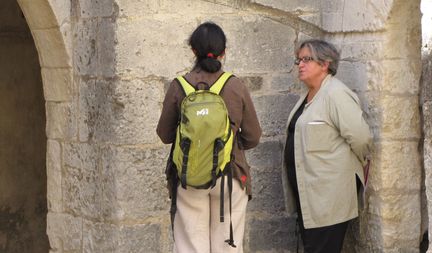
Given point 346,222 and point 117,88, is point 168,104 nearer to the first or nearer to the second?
point 117,88

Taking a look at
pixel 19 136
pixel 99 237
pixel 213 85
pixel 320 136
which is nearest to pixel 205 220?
pixel 213 85

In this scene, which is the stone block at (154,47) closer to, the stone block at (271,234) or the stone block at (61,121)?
the stone block at (61,121)

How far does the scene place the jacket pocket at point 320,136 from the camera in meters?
5.66

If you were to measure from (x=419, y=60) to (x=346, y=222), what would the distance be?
1.04m

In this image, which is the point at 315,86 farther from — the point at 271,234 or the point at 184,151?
the point at 184,151

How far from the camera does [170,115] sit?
4.98 meters

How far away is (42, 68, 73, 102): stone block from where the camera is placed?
20.0ft

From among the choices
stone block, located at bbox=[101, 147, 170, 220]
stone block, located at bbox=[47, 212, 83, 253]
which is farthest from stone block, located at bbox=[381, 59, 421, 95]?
stone block, located at bbox=[47, 212, 83, 253]

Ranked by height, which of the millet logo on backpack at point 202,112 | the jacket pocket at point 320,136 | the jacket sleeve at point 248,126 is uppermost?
the millet logo on backpack at point 202,112

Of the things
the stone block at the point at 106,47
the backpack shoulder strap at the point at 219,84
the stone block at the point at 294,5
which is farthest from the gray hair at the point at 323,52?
the stone block at the point at 106,47

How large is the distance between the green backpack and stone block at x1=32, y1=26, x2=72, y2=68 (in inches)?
57.5

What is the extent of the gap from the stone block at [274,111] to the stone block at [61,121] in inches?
44.4

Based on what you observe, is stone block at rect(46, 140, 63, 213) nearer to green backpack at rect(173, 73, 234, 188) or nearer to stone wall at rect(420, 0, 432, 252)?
green backpack at rect(173, 73, 234, 188)

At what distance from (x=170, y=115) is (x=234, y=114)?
1.05 feet
